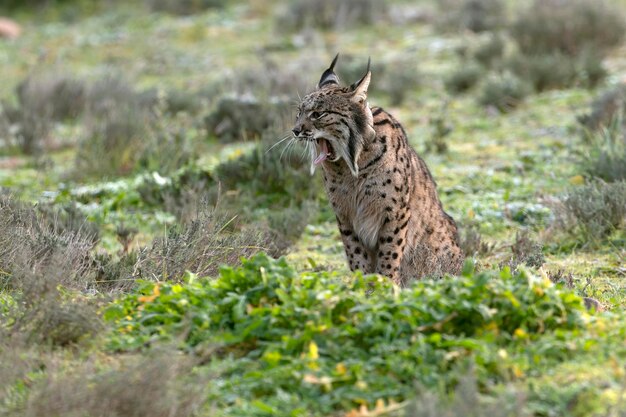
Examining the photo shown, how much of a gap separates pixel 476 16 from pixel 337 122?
11.9m

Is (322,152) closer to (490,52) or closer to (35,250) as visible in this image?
(35,250)

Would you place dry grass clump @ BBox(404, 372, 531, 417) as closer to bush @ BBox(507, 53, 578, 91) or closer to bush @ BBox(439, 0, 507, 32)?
bush @ BBox(507, 53, 578, 91)

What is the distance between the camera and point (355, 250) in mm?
7215

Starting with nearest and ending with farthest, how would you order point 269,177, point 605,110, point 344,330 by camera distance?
point 344,330 < point 269,177 < point 605,110

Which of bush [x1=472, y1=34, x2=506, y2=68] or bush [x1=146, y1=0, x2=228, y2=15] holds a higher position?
bush [x1=472, y1=34, x2=506, y2=68]

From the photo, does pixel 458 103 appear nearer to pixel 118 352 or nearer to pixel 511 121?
pixel 511 121

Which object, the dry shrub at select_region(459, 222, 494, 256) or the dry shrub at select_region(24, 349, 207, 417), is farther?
the dry shrub at select_region(459, 222, 494, 256)

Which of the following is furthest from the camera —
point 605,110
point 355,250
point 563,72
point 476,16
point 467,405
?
point 476,16

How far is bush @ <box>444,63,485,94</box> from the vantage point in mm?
14570

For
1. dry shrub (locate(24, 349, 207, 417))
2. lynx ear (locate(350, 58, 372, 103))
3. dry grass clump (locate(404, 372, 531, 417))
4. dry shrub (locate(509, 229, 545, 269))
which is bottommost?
dry shrub (locate(509, 229, 545, 269))

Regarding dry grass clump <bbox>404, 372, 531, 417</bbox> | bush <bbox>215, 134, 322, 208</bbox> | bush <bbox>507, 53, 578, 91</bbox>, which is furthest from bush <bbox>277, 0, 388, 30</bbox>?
dry grass clump <bbox>404, 372, 531, 417</bbox>

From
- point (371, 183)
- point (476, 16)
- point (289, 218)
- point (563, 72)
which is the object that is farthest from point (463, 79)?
point (371, 183)

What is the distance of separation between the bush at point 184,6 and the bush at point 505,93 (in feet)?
31.3

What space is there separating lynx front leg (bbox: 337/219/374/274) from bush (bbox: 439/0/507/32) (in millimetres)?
11125
